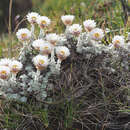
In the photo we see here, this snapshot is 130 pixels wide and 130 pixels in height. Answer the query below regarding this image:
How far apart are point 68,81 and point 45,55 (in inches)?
10.1

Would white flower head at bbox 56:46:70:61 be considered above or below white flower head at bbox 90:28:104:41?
below

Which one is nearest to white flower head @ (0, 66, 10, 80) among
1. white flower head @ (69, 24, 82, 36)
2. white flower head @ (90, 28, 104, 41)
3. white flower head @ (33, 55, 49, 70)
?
white flower head @ (33, 55, 49, 70)

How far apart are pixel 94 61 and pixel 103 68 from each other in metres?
0.08

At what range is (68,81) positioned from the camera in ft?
5.92

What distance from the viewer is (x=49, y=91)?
175cm

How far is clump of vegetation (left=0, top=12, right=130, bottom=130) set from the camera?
1690 millimetres

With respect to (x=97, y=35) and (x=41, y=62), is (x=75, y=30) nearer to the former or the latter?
(x=97, y=35)

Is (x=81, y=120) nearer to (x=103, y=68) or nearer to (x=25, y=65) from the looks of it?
(x=103, y=68)

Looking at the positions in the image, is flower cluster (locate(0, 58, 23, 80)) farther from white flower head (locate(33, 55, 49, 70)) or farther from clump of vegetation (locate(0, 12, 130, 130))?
white flower head (locate(33, 55, 49, 70))

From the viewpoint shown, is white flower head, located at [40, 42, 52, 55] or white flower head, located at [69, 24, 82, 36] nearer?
white flower head, located at [40, 42, 52, 55]

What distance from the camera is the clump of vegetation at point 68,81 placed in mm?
1690

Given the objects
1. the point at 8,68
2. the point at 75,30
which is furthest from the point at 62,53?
the point at 8,68

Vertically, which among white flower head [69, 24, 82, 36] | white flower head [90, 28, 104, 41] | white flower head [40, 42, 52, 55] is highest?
white flower head [69, 24, 82, 36]

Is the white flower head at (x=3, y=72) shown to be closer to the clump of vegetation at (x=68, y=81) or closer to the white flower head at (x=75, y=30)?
the clump of vegetation at (x=68, y=81)
